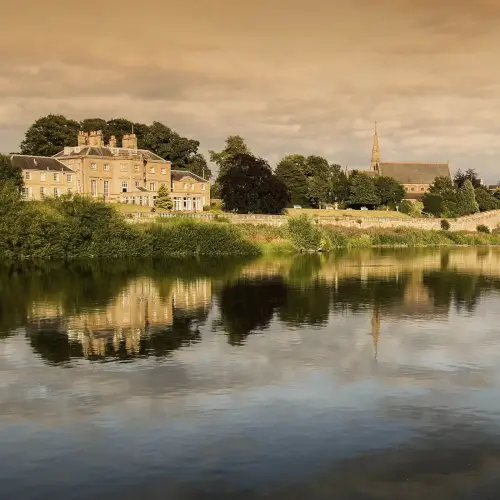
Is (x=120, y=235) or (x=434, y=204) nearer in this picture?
(x=120, y=235)

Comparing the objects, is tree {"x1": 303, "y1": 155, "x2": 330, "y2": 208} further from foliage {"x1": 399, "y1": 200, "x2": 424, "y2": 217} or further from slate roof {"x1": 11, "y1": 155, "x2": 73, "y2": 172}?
slate roof {"x1": 11, "y1": 155, "x2": 73, "y2": 172}

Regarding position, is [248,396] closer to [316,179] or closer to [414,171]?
[316,179]

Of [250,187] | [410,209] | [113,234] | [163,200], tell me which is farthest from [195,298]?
[410,209]

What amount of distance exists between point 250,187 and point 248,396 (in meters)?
72.2

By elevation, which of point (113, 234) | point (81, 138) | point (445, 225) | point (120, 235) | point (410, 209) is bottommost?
point (120, 235)

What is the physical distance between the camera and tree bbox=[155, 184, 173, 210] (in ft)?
290

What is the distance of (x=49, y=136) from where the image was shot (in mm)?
110875

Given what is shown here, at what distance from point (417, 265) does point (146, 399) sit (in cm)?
4800

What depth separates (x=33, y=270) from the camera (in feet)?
179

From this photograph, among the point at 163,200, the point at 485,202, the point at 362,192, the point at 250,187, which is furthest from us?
the point at 485,202

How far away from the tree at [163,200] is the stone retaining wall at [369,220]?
718cm

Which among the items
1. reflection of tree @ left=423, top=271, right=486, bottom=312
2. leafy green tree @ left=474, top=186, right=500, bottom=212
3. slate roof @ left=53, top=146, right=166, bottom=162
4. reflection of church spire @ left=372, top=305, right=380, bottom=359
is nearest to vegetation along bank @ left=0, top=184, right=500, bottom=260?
slate roof @ left=53, top=146, right=166, bottom=162

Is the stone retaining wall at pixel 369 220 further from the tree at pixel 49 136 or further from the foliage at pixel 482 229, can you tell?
the tree at pixel 49 136

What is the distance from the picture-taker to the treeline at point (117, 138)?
361ft
